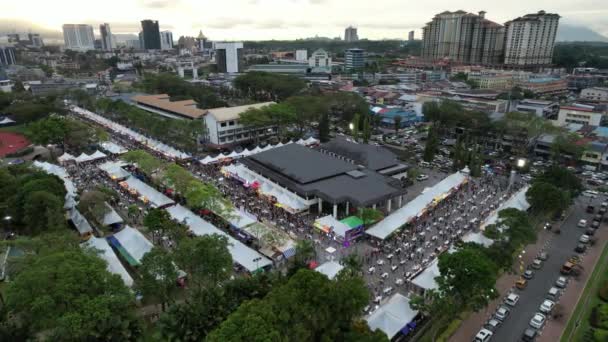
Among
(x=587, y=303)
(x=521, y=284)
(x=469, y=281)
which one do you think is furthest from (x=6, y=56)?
(x=587, y=303)

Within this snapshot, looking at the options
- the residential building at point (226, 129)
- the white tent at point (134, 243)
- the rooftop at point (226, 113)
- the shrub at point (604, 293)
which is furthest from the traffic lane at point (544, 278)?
the rooftop at point (226, 113)

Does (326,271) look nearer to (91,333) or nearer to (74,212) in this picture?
(91,333)

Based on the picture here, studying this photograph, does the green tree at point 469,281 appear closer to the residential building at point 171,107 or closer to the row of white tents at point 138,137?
the row of white tents at point 138,137

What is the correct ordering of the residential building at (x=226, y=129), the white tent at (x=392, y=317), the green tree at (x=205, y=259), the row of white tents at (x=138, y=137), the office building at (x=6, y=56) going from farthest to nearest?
the office building at (x=6, y=56)
the residential building at (x=226, y=129)
the row of white tents at (x=138, y=137)
the green tree at (x=205, y=259)
the white tent at (x=392, y=317)

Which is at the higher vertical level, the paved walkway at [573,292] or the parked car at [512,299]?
the parked car at [512,299]

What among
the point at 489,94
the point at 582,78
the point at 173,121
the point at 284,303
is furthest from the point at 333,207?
the point at 582,78

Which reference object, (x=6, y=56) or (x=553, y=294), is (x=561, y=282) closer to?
(x=553, y=294)

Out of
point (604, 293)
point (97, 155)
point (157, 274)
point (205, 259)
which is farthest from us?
point (97, 155)
